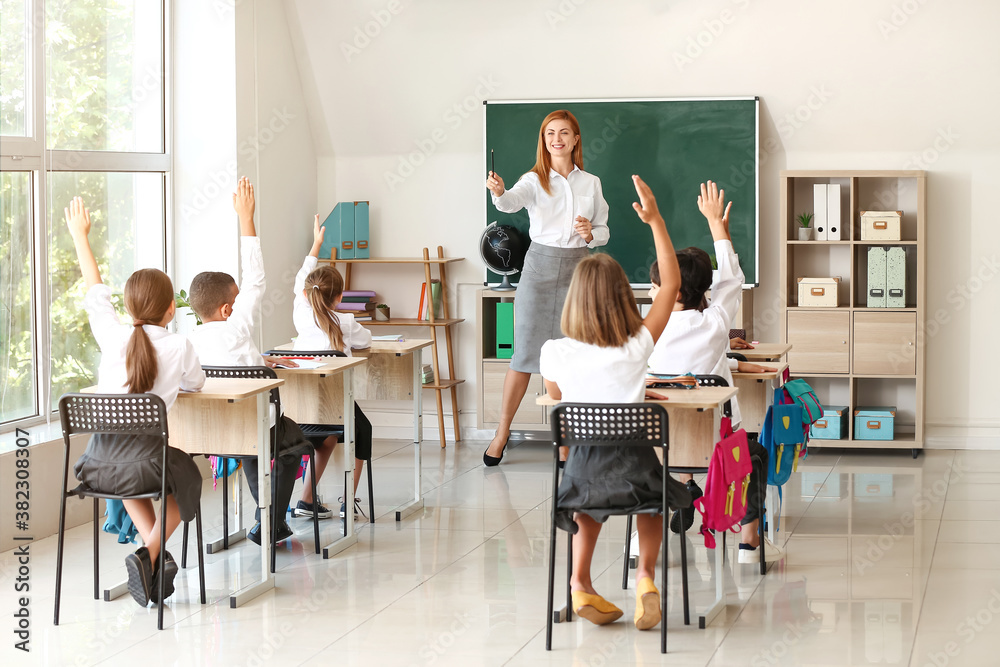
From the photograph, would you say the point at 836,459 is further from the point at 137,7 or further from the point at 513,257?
the point at 137,7

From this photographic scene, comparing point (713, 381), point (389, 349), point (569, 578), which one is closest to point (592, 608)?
point (569, 578)

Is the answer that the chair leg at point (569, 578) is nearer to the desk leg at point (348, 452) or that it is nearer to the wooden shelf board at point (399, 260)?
the desk leg at point (348, 452)

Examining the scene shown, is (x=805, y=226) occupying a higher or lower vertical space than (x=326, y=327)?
higher

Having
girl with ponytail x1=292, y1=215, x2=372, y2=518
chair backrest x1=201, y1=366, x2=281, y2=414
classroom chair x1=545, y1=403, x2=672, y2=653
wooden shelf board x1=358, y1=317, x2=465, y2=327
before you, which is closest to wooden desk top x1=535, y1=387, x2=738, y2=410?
classroom chair x1=545, y1=403, x2=672, y2=653

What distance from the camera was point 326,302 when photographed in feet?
16.2

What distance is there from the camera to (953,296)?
6.80 metres

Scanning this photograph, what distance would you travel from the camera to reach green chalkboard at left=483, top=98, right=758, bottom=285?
6.75 meters

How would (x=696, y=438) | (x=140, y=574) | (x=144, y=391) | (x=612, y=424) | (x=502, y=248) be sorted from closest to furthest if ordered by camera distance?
(x=612, y=424)
(x=144, y=391)
(x=140, y=574)
(x=696, y=438)
(x=502, y=248)

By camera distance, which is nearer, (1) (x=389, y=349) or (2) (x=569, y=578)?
(2) (x=569, y=578)

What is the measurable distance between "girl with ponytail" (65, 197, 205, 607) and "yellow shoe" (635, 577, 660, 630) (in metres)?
1.54

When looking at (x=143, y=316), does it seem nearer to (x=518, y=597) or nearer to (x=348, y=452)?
(x=348, y=452)

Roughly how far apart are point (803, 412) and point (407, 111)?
12.6 ft

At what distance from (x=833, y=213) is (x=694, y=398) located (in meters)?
3.51

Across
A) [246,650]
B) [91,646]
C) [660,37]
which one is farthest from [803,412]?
[660,37]
